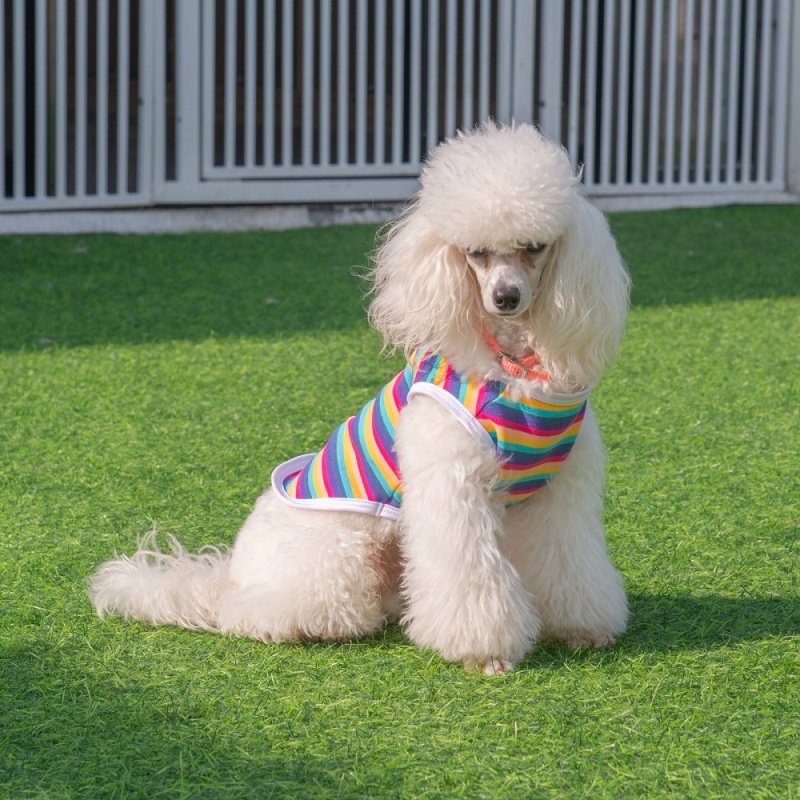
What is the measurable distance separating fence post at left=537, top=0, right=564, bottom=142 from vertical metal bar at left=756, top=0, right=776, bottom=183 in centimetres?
138

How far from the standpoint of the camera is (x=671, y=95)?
26.0 ft

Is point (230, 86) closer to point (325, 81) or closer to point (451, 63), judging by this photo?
point (325, 81)

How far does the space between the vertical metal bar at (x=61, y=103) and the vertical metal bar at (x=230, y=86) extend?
36.5 inches

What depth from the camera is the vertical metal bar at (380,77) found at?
7.41 m

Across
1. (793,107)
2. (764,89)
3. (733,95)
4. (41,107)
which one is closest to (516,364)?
(41,107)

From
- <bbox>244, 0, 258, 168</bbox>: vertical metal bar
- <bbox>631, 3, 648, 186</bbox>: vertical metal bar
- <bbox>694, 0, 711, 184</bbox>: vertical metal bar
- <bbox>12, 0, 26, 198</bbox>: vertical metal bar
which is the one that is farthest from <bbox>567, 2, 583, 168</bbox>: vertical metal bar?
<bbox>12, 0, 26, 198</bbox>: vertical metal bar

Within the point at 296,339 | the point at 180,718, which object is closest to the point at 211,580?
the point at 180,718

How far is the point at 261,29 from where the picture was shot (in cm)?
780

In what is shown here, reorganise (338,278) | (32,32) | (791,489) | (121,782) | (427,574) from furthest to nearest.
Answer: (32,32) < (338,278) < (791,489) < (427,574) < (121,782)

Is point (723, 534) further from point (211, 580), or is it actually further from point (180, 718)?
point (180, 718)

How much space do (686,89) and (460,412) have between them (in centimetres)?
629

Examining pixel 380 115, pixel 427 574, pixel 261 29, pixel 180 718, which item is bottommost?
pixel 180 718

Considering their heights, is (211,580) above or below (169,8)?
below

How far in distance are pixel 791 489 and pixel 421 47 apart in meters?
5.26
